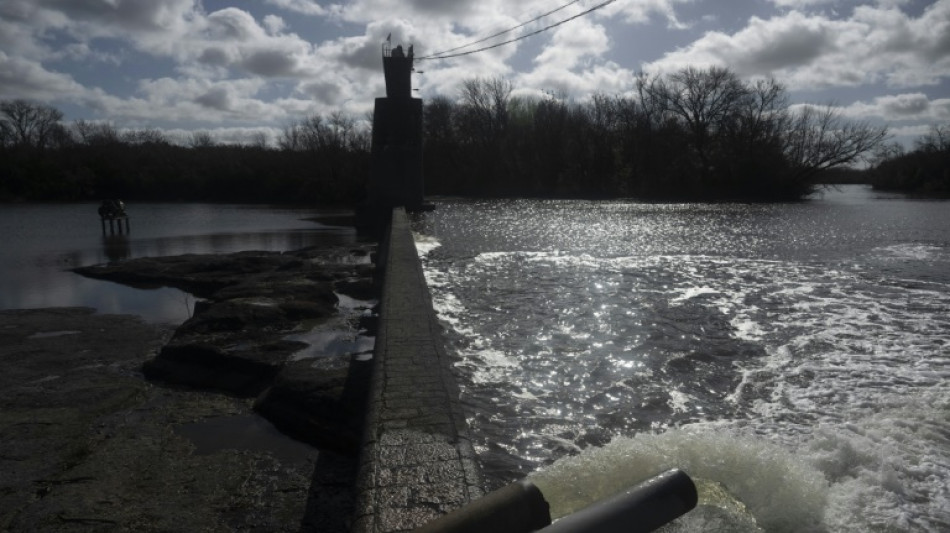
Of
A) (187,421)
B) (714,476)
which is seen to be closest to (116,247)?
(187,421)

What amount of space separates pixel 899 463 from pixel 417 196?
104ft

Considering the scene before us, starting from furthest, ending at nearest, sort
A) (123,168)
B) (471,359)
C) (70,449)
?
(123,168), (471,359), (70,449)

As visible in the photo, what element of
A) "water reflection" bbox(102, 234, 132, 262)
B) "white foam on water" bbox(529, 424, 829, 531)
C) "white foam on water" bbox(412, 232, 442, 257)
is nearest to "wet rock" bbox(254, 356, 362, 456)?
"white foam on water" bbox(529, 424, 829, 531)

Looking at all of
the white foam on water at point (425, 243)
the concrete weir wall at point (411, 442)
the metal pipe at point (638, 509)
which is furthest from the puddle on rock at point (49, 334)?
the metal pipe at point (638, 509)

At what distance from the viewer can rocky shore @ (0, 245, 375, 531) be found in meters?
4.59

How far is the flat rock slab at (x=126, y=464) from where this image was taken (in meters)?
4.46

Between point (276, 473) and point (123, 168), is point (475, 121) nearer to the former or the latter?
point (123, 168)

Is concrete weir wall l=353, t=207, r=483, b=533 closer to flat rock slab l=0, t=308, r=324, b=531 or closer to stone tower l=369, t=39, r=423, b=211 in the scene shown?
flat rock slab l=0, t=308, r=324, b=531

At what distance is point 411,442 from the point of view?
3.98 meters

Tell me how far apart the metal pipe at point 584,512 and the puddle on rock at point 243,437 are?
4105mm

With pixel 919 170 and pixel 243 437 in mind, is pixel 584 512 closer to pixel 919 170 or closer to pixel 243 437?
pixel 243 437

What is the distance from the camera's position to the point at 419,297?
801 centimetres

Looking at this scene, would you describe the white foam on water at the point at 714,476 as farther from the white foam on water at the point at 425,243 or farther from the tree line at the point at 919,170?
the tree line at the point at 919,170

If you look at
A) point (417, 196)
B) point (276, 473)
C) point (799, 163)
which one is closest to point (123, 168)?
point (417, 196)
